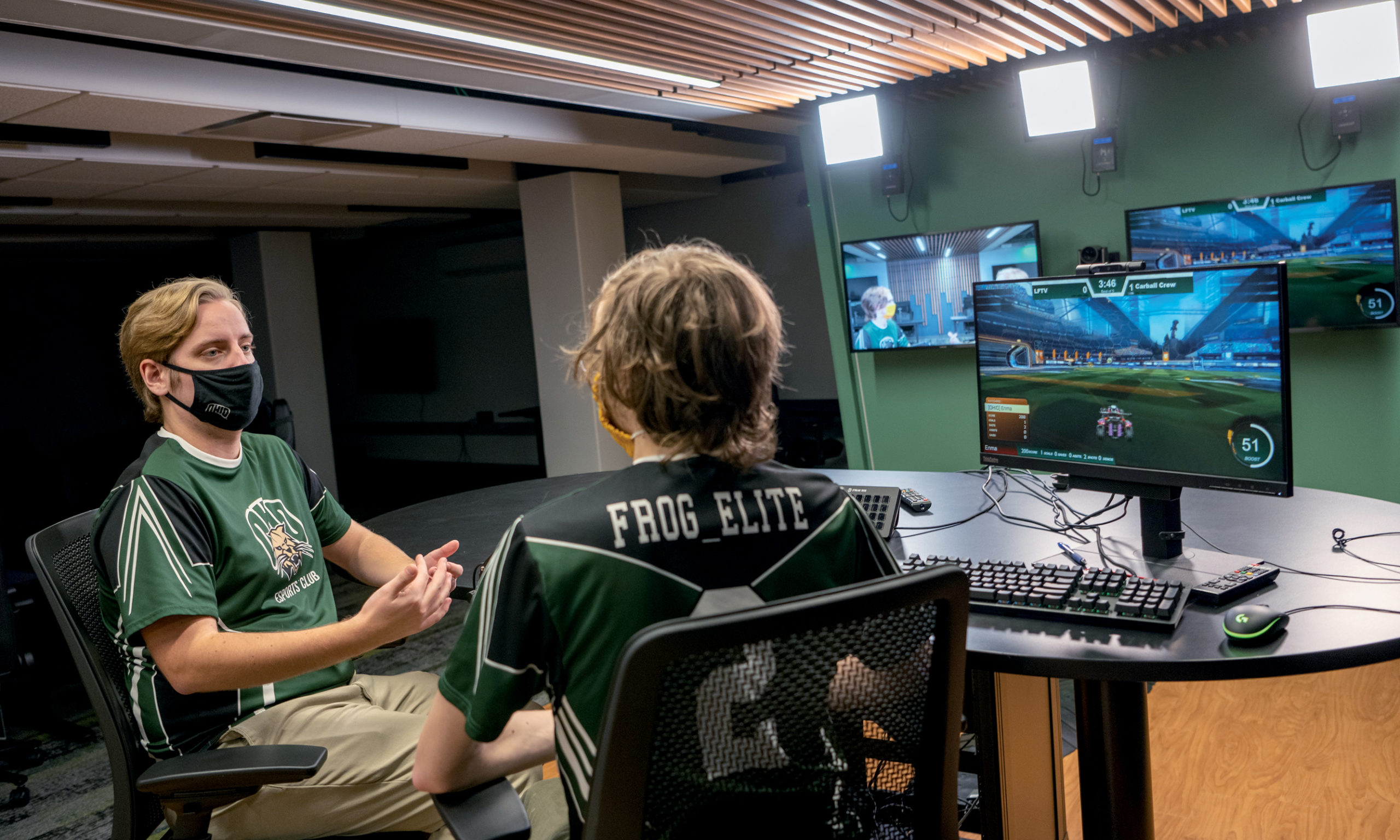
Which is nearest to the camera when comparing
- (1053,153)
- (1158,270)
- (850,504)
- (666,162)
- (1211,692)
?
→ (850,504)

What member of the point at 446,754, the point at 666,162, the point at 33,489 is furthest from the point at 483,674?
the point at 666,162

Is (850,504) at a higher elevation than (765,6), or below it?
below

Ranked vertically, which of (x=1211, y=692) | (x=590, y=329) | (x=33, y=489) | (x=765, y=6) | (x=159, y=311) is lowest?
(x=1211, y=692)

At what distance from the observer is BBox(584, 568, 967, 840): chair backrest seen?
88 centimetres

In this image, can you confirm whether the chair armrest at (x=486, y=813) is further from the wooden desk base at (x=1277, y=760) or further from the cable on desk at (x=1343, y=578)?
the wooden desk base at (x=1277, y=760)

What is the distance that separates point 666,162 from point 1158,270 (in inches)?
218

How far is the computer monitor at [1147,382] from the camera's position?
5.56 ft

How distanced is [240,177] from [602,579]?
587 cm

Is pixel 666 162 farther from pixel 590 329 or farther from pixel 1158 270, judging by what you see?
pixel 590 329

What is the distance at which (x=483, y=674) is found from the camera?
103cm

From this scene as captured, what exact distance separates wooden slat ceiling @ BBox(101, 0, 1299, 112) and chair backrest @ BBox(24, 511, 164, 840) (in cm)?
212

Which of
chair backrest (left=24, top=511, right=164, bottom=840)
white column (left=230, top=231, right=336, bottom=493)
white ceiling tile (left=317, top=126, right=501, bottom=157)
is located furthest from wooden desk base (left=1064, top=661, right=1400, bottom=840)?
white column (left=230, top=231, right=336, bottom=493)

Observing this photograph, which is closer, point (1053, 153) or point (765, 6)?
point (765, 6)

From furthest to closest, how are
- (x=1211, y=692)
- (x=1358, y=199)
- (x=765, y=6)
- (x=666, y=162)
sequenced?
1. (x=666, y=162)
2. (x=1358, y=199)
3. (x=765, y=6)
4. (x=1211, y=692)
